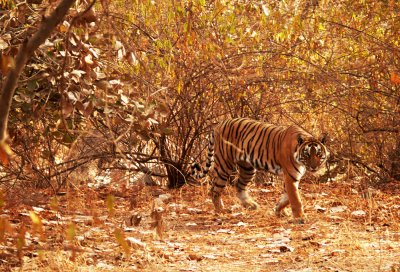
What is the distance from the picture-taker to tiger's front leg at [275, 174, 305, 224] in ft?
25.7

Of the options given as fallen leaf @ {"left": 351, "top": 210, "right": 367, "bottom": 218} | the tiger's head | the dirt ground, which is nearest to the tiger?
the tiger's head

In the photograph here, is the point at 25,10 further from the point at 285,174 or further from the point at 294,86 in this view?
the point at 294,86

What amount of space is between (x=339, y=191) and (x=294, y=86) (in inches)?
66.3

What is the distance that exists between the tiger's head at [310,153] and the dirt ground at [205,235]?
0.55 metres

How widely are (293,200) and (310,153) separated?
0.53m

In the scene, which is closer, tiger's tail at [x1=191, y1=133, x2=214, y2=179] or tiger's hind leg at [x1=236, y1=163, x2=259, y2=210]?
tiger's hind leg at [x1=236, y1=163, x2=259, y2=210]

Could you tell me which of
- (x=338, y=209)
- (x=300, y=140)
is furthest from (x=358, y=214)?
(x=300, y=140)

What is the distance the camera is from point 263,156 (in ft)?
28.3

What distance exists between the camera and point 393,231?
6965 mm

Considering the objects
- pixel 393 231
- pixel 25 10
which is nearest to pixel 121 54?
pixel 25 10

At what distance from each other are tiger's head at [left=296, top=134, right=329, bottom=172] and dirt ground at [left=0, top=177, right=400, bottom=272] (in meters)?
0.55

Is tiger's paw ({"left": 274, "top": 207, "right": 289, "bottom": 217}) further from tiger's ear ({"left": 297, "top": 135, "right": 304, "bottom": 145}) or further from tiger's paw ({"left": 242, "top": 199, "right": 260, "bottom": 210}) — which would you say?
tiger's ear ({"left": 297, "top": 135, "right": 304, "bottom": 145})

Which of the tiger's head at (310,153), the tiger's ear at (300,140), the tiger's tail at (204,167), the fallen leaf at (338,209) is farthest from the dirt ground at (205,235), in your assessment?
the tiger's ear at (300,140)

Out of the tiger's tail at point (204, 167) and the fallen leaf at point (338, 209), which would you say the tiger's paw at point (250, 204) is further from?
the fallen leaf at point (338, 209)
